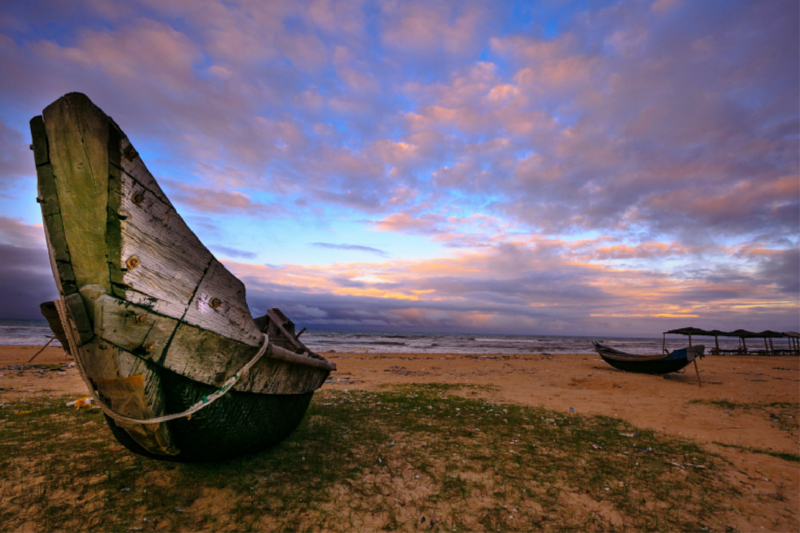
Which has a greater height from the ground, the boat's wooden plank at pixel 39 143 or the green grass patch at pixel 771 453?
the boat's wooden plank at pixel 39 143

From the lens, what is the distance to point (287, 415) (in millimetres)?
4047

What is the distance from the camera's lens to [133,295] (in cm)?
235

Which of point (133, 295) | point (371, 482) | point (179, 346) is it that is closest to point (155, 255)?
point (133, 295)

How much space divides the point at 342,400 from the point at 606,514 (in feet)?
18.7

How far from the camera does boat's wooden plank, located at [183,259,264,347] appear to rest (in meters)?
2.71

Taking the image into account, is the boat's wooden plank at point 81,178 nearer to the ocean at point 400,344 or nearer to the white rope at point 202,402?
the white rope at point 202,402

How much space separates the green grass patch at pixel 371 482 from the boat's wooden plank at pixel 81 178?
7.31ft

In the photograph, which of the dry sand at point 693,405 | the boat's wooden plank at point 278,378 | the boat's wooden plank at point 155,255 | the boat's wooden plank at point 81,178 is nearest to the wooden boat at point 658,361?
the dry sand at point 693,405

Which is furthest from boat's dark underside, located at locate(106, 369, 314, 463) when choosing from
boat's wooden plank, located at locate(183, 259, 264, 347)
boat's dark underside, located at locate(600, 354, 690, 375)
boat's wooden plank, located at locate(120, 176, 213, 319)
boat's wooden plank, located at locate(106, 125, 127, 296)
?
boat's dark underside, located at locate(600, 354, 690, 375)

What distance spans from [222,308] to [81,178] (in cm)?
134

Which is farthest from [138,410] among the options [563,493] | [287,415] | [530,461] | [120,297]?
[530,461]

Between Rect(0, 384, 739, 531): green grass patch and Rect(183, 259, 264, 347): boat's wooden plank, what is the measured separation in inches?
64.2

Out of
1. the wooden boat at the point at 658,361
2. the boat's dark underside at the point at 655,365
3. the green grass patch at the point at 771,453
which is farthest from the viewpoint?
the boat's dark underside at the point at 655,365

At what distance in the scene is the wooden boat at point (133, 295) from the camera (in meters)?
2.27
